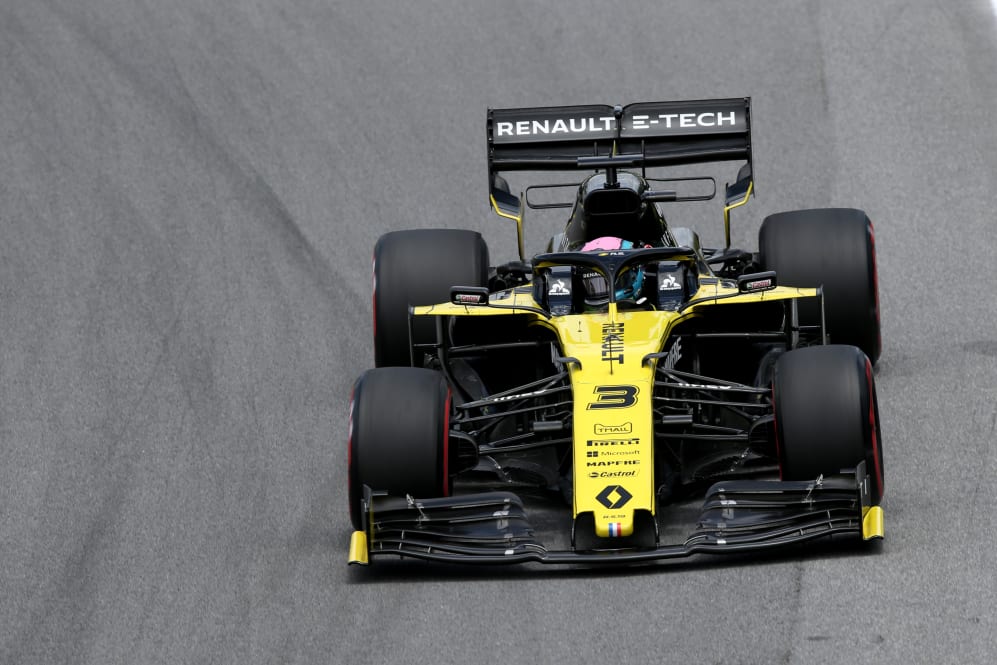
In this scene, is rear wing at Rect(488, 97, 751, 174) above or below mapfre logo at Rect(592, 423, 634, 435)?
above

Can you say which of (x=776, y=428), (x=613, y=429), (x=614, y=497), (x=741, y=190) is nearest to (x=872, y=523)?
(x=776, y=428)

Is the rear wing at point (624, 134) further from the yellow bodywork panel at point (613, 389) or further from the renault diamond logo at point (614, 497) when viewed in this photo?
the renault diamond logo at point (614, 497)

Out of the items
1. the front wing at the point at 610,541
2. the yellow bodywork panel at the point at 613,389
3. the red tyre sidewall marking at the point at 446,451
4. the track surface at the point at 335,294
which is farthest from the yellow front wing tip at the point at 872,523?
the red tyre sidewall marking at the point at 446,451

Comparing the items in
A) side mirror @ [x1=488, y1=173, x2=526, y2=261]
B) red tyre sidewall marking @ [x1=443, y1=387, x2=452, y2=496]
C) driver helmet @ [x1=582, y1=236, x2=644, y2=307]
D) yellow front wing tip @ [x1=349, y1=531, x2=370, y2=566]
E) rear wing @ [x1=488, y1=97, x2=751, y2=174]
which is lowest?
yellow front wing tip @ [x1=349, y1=531, x2=370, y2=566]

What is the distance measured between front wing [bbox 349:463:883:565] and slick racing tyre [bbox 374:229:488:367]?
2.89 metres

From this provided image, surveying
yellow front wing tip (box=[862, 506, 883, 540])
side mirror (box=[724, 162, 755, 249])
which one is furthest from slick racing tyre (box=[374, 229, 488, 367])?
yellow front wing tip (box=[862, 506, 883, 540])

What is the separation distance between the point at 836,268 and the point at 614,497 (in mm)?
3510

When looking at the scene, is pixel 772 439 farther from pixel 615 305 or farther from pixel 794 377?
pixel 615 305

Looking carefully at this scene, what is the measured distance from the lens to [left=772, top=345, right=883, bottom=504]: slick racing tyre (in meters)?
10.4

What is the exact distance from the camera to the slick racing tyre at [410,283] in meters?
13.4

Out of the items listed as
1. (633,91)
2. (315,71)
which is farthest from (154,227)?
(633,91)

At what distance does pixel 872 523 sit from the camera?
33.4 feet

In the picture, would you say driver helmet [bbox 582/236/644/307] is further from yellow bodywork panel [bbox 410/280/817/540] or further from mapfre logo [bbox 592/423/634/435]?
mapfre logo [bbox 592/423/634/435]

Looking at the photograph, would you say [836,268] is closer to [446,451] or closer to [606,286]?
[606,286]
